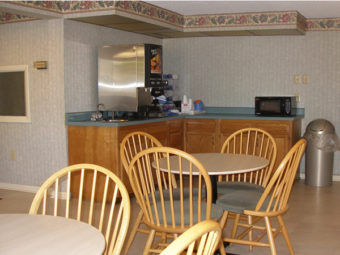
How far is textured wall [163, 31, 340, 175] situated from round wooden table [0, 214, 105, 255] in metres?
4.55

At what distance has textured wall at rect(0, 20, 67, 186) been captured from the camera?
462 cm

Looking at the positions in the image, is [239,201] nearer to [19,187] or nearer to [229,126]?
[229,126]

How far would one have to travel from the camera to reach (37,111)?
15.8 ft

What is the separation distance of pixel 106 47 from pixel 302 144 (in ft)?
8.99

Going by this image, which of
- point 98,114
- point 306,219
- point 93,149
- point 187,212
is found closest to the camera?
point 187,212

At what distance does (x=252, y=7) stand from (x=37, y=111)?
2.62 metres

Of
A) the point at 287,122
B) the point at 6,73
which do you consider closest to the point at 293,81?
the point at 287,122

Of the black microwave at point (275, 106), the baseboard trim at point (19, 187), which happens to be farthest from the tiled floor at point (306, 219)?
the black microwave at point (275, 106)

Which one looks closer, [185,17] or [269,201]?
[269,201]

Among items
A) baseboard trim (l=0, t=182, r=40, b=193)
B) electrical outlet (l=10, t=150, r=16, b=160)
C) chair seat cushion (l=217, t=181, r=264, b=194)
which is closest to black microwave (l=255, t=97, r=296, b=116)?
chair seat cushion (l=217, t=181, r=264, b=194)

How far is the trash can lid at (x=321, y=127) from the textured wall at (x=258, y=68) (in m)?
0.35

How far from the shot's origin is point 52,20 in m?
4.57

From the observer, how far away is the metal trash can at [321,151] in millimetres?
5203

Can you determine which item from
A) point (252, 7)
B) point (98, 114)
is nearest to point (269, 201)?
point (98, 114)
